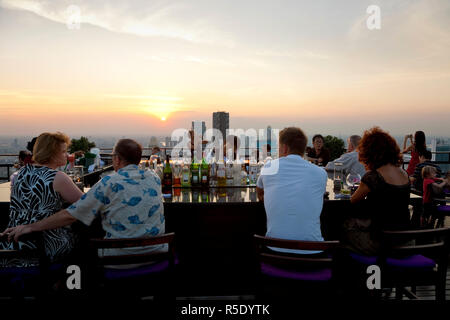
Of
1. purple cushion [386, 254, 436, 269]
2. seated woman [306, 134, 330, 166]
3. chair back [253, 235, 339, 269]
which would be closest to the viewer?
chair back [253, 235, 339, 269]

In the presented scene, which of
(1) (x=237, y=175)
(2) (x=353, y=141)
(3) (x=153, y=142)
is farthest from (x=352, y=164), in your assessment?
(3) (x=153, y=142)

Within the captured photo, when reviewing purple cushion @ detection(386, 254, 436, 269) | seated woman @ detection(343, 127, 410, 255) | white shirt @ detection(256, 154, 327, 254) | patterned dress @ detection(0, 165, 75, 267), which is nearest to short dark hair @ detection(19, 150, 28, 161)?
patterned dress @ detection(0, 165, 75, 267)

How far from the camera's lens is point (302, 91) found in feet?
21.0

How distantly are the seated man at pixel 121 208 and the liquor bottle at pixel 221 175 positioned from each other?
0.95m

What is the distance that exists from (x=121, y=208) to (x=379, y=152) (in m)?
1.55

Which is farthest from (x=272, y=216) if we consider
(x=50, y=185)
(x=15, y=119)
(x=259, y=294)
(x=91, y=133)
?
(x=15, y=119)

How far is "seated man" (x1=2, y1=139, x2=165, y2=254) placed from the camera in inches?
60.4

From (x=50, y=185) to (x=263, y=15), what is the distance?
13.3 ft

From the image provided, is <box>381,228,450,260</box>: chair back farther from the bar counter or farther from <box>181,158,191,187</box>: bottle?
<box>181,158,191,187</box>: bottle

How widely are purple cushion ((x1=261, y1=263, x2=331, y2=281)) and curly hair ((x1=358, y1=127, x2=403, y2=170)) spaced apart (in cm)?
75

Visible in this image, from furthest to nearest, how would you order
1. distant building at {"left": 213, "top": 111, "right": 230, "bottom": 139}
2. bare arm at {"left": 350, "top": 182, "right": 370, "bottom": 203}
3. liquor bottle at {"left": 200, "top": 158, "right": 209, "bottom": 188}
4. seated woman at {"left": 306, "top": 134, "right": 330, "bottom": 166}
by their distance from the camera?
distant building at {"left": 213, "top": 111, "right": 230, "bottom": 139} < seated woman at {"left": 306, "top": 134, "right": 330, "bottom": 166} < liquor bottle at {"left": 200, "top": 158, "right": 209, "bottom": 188} < bare arm at {"left": 350, "top": 182, "right": 370, "bottom": 203}

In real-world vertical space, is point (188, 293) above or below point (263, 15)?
below

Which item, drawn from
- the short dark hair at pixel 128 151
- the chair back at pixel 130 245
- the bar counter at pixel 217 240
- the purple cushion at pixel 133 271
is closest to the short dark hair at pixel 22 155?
the bar counter at pixel 217 240

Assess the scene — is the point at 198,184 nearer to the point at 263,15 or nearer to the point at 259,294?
the point at 259,294
